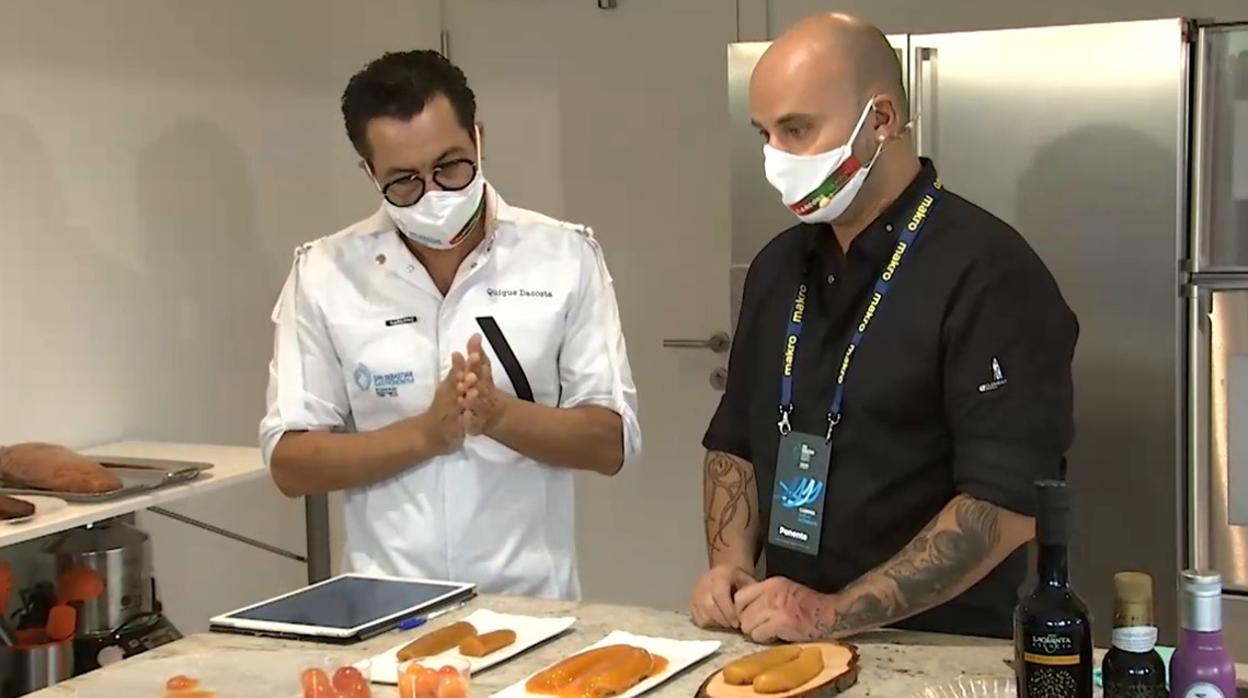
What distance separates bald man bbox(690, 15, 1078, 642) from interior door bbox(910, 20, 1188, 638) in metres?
1.11

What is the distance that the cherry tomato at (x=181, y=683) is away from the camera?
155 cm

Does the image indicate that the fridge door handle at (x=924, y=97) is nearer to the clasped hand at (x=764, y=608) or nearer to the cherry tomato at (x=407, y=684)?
→ the clasped hand at (x=764, y=608)

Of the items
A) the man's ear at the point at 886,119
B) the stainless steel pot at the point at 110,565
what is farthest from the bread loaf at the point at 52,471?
the man's ear at the point at 886,119

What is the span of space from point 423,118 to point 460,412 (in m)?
0.42

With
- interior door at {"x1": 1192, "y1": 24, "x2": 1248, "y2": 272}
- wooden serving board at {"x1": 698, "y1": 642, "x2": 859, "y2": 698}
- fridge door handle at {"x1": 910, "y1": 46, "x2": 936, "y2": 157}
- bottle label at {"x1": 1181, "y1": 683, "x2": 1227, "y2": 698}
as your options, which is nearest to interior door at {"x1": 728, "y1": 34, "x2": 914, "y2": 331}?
fridge door handle at {"x1": 910, "y1": 46, "x2": 936, "y2": 157}

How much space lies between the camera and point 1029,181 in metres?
2.96

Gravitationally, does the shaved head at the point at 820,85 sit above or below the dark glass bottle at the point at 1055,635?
above

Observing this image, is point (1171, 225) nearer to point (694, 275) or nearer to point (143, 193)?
point (694, 275)

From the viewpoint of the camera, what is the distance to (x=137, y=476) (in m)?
2.85

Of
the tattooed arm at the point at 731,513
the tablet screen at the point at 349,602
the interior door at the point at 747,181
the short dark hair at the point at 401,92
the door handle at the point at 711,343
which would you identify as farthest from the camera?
the door handle at the point at 711,343

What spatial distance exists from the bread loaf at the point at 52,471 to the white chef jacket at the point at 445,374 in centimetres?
74

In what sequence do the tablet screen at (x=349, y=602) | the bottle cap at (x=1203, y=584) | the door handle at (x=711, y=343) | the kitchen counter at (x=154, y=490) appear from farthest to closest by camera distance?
the door handle at (x=711, y=343), the kitchen counter at (x=154, y=490), the tablet screen at (x=349, y=602), the bottle cap at (x=1203, y=584)

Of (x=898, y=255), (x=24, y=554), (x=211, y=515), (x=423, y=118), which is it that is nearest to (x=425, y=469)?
(x=423, y=118)

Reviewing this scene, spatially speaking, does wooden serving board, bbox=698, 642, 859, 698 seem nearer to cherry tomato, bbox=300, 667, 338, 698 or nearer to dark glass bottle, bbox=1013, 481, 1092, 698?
dark glass bottle, bbox=1013, 481, 1092, 698
